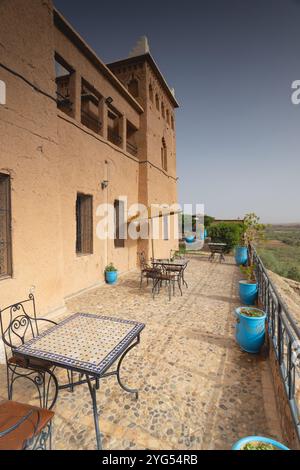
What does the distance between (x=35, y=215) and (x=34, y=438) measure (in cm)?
419

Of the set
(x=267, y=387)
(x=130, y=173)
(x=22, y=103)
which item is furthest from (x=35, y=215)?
(x=130, y=173)

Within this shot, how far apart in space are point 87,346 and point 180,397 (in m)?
1.50

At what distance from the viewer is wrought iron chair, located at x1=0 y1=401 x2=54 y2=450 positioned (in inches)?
69.7

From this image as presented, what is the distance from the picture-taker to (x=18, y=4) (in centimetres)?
477

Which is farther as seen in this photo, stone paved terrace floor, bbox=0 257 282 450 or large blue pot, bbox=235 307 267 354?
large blue pot, bbox=235 307 267 354

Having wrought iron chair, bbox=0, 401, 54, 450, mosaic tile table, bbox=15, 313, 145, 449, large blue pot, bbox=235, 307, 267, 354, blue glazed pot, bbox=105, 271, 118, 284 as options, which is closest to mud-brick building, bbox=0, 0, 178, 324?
blue glazed pot, bbox=105, 271, 118, 284

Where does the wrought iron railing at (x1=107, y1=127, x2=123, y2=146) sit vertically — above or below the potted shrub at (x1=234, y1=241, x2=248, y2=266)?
above

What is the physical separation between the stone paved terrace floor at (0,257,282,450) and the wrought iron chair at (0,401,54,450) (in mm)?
652

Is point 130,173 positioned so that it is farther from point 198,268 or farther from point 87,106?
point 198,268

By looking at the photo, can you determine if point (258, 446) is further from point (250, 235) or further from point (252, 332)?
point (250, 235)

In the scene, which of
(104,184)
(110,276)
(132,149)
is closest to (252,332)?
(110,276)

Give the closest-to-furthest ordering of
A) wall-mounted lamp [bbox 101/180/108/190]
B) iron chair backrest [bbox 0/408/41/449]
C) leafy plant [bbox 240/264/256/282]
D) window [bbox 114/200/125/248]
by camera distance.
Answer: iron chair backrest [bbox 0/408/41/449] → leafy plant [bbox 240/264/256/282] → wall-mounted lamp [bbox 101/180/108/190] → window [bbox 114/200/125/248]

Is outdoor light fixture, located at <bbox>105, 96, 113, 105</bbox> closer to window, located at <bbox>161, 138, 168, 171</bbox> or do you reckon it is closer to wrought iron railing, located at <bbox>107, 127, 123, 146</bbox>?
wrought iron railing, located at <bbox>107, 127, 123, 146</bbox>

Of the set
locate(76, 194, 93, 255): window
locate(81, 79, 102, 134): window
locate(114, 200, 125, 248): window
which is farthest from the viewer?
locate(114, 200, 125, 248): window
